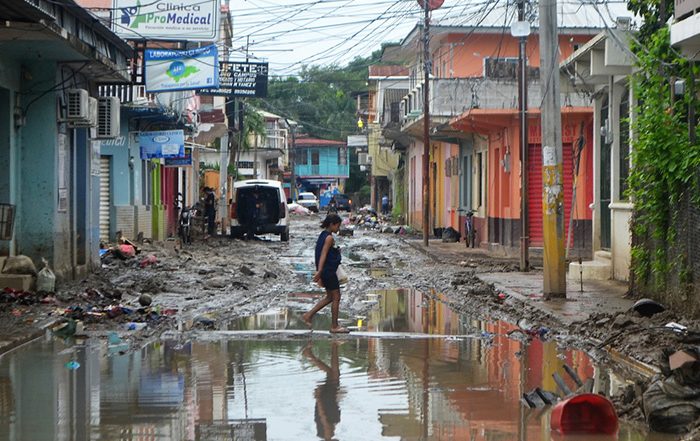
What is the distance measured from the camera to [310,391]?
930cm

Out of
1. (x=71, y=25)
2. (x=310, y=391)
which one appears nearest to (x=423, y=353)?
(x=310, y=391)

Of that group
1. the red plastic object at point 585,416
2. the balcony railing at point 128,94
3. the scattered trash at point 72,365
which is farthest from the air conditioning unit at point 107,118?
the red plastic object at point 585,416

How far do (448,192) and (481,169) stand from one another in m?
7.66

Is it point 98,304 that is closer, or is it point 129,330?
point 129,330

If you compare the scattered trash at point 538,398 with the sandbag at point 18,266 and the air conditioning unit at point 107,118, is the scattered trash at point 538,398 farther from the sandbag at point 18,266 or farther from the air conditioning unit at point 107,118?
the air conditioning unit at point 107,118

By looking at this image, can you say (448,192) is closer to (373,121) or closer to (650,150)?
(650,150)

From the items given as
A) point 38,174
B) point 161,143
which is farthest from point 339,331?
point 161,143

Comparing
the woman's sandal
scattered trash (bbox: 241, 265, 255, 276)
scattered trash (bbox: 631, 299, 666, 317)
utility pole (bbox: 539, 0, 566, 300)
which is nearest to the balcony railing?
scattered trash (bbox: 241, 265, 255, 276)

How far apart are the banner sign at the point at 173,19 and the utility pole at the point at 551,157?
10699 mm

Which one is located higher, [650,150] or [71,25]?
[71,25]

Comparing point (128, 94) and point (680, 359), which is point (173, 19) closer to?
point (128, 94)

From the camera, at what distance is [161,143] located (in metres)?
33.3

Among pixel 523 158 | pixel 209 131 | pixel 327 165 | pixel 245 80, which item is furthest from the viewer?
pixel 327 165

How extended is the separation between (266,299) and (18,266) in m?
4.08
